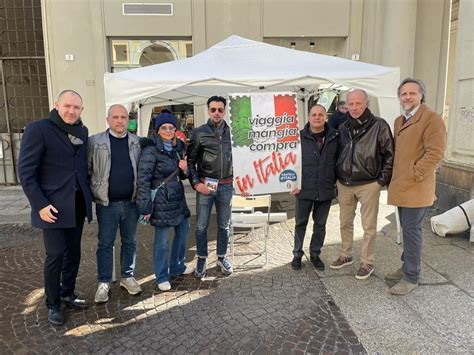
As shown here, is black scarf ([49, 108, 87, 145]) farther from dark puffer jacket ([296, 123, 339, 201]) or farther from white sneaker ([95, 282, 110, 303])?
dark puffer jacket ([296, 123, 339, 201])

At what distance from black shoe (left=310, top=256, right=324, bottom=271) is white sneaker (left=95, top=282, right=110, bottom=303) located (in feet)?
7.14

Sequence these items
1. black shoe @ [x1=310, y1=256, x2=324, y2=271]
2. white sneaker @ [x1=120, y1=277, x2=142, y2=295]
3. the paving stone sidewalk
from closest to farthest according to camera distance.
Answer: the paving stone sidewalk < white sneaker @ [x1=120, y1=277, x2=142, y2=295] < black shoe @ [x1=310, y1=256, x2=324, y2=271]

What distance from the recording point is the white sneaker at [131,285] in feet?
12.7

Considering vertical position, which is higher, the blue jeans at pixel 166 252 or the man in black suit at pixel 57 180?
the man in black suit at pixel 57 180

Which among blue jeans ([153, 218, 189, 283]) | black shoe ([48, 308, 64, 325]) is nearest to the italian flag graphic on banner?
blue jeans ([153, 218, 189, 283])

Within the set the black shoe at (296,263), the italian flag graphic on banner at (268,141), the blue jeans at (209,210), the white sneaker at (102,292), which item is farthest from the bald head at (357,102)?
the white sneaker at (102,292)

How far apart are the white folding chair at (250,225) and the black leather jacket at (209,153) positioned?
739 millimetres

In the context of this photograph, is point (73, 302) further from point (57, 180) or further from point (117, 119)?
point (117, 119)

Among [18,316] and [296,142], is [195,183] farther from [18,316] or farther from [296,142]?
[18,316]

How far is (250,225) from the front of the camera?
4590 mm

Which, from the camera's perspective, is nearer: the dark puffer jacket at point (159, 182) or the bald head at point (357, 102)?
the dark puffer jacket at point (159, 182)

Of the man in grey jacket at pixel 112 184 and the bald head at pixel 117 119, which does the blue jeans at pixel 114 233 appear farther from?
the bald head at pixel 117 119

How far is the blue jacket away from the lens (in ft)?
9.95

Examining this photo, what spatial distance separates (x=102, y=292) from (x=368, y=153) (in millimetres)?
2848
